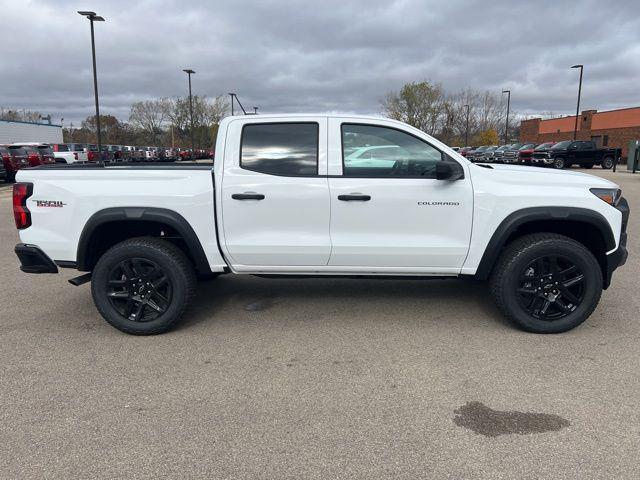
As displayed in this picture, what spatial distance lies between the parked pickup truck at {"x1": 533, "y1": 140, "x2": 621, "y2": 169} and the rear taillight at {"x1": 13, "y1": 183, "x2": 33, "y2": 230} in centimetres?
3155

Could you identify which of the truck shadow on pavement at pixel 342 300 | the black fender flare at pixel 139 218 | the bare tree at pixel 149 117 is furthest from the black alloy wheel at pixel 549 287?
the bare tree at pixel 149 117

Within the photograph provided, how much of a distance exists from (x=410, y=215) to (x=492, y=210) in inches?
26.6

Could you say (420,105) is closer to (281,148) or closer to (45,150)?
(45,150)

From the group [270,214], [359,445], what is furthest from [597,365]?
[270,214]

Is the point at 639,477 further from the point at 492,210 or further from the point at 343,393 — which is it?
the point at 492,210

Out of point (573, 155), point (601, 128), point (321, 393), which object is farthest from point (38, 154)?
point (601, 128)

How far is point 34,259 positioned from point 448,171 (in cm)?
357

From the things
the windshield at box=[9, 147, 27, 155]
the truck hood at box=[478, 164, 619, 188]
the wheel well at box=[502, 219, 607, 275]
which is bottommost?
the wheel well at box=[502, 219, 607, 275]

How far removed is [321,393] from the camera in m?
3.26

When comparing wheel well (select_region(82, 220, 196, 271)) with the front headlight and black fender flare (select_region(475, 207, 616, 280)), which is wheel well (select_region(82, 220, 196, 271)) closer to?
black fender flare (select_region(475, 207, 616, 280))

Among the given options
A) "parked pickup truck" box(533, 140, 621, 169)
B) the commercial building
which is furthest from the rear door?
the commercial building

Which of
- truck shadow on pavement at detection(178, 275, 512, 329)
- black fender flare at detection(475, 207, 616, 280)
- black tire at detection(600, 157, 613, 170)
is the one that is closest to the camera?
black fender flare at detection(475, 207, 616, 280)

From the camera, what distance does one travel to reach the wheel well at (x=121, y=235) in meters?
4.28

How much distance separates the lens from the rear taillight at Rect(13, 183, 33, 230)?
13.6 ft
